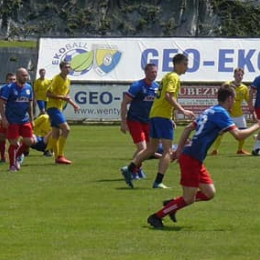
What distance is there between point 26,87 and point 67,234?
821 cm

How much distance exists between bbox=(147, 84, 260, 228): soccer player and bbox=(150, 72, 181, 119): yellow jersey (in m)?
3.32

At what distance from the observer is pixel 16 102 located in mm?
18906

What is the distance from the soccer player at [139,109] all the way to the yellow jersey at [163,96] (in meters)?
0.99

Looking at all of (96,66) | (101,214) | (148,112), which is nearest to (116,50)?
(96,66)

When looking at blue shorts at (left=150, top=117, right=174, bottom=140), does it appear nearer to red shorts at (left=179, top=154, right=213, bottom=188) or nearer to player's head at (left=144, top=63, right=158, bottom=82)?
player's head at (left=144, top=63, right=158, bottom=82)

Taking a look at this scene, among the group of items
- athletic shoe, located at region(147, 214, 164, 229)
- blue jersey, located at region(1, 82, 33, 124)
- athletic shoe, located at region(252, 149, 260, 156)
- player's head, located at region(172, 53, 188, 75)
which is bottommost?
athletic shoe, located at region(252, 149, 260, 156)

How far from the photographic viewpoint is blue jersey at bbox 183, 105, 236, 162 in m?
11.2

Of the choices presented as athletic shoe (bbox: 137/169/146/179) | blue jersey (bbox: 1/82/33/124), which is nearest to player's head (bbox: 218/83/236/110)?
athletic shoe (bbox: 137/169/146/179)

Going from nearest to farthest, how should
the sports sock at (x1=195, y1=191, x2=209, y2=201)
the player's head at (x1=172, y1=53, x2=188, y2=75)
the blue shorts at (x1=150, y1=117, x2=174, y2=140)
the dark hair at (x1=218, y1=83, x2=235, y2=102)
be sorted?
the dark hair at (x1=218, y1=83, x2=235, y2=102) < the sports sock at (x1=195, y1=191, x2=209, y2=201) < the player's head at (x1=172, y1=53, x2=188, y2=75) < the blue shorts at (x1=150, y1=117, x2=174, y2=140)

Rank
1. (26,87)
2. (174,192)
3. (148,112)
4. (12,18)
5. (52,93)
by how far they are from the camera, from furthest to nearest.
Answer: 1. (12,18)
2. (52,93)
3. (26,87)
4. (148,112)
5. (174,192)

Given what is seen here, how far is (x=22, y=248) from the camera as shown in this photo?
33.8 ft

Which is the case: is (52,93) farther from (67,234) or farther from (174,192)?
(67,234)

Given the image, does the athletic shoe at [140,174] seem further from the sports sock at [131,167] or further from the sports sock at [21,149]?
the sports sock at [21,149]

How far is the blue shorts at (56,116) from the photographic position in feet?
66.7
